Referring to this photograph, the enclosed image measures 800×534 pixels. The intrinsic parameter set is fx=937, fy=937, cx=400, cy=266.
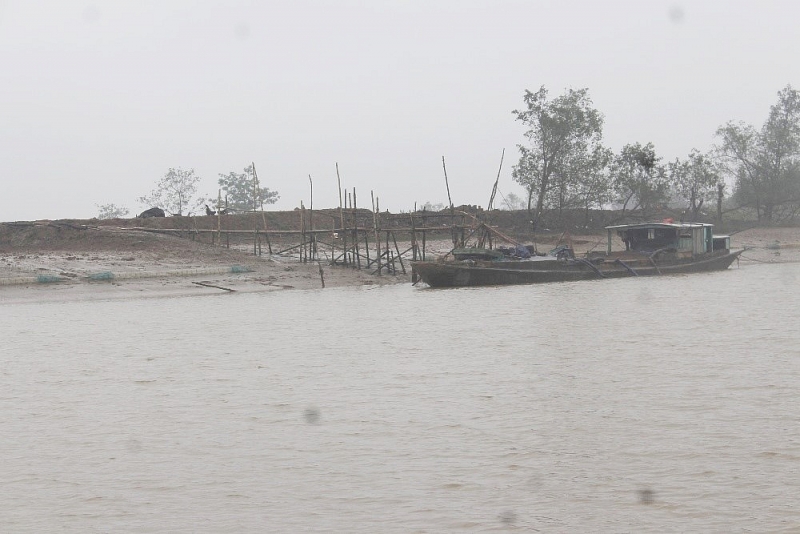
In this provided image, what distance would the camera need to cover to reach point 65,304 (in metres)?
22.6

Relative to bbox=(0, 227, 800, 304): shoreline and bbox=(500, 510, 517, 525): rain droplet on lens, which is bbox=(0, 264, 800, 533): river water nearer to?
bbox=(500, 510, 517, 525): rain droplet on lens

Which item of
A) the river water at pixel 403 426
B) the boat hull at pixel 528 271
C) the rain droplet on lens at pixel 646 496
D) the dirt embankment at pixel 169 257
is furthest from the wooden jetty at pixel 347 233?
the rain droplet on lens at pixel 646 496

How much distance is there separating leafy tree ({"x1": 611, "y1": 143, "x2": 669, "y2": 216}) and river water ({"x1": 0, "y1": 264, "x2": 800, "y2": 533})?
27.4 meters

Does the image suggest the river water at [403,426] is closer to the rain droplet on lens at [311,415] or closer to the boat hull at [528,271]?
the rain droplet on lens at [311,415]

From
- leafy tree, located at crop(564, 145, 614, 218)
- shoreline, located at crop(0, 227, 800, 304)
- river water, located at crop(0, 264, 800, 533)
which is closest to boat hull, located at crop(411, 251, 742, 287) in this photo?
shoreline, located at crop(0, 227, 800, 304)

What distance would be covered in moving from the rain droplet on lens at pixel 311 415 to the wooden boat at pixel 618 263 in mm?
16373

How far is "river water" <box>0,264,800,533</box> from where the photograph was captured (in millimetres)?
6957

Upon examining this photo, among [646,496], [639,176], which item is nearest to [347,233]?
[639,176]

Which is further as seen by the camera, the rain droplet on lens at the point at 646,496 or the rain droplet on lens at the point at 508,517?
the rain droplet on lens at the point at 646,496

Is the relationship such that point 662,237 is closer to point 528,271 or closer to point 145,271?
point 528,271

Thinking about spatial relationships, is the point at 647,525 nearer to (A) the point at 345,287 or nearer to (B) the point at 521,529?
(B) the point at 521,529

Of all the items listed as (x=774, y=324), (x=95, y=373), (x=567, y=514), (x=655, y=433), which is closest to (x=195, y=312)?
(x=95, y=373)

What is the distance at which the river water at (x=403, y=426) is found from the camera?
6957 mm

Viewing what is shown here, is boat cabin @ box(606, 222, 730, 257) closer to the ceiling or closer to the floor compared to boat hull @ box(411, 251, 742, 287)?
closer to the ceiling
